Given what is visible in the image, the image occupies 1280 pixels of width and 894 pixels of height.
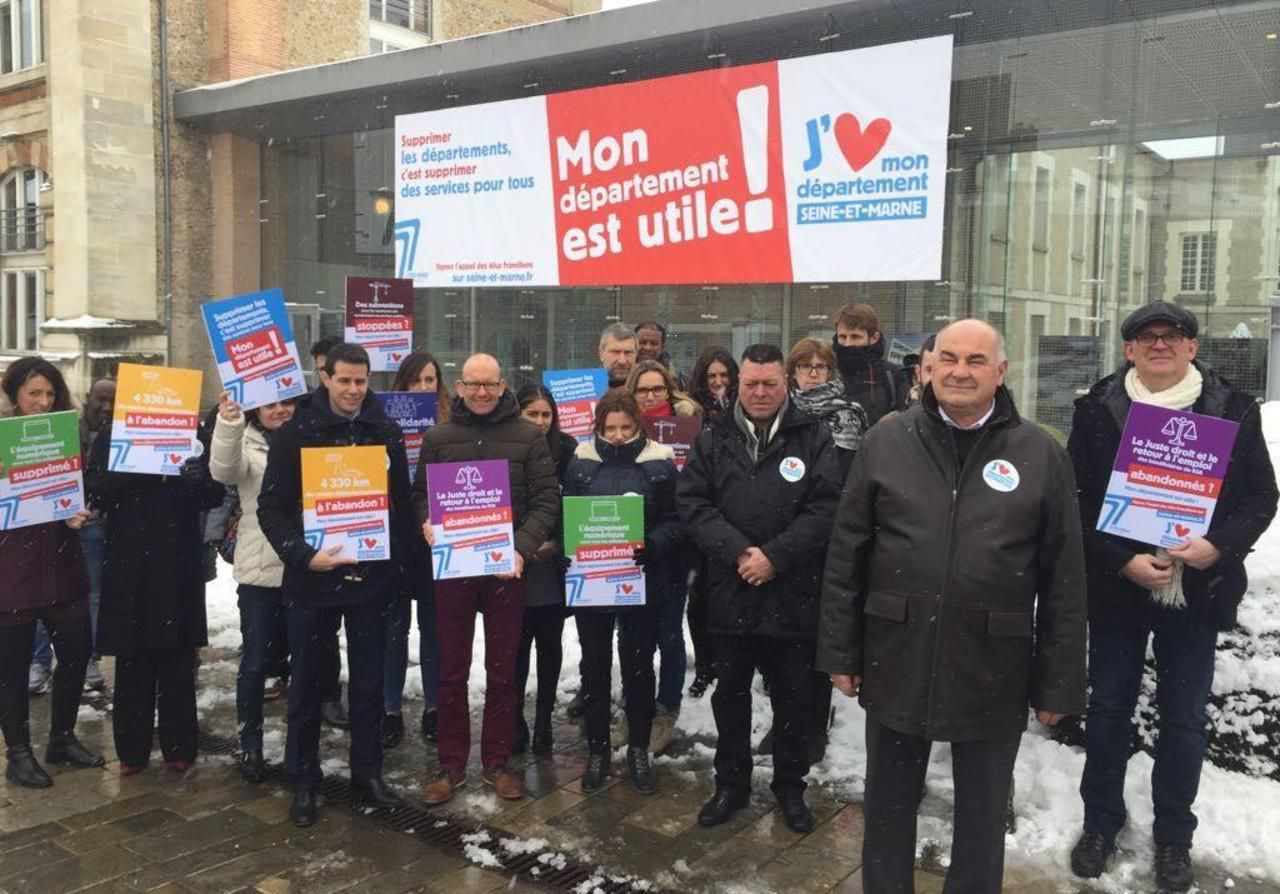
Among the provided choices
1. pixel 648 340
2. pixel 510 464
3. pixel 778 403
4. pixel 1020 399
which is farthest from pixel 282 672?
pixel 1020 399

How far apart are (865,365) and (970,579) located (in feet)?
9.17

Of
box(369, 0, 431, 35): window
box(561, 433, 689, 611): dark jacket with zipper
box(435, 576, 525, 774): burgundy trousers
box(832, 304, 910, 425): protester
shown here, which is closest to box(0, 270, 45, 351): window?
box(369, 0, 431, 35): window

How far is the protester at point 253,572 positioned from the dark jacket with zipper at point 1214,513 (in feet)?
12.7

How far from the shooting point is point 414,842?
14.7 feet

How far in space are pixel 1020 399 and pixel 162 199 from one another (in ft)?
51.5

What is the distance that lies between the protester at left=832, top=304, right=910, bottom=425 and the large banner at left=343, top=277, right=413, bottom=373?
3347mm

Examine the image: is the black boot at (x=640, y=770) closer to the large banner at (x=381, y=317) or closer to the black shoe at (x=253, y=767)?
the black shoe at (x=253, y=767)

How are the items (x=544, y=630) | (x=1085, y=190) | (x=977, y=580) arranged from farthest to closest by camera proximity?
(x=1085, y=190), (x=544, y=630), (x=977, y=580)

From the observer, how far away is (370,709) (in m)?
4.91

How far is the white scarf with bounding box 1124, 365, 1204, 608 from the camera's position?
12.7 ft

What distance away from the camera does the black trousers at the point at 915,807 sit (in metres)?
3.27

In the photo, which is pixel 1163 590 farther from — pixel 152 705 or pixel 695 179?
pixel 695 179

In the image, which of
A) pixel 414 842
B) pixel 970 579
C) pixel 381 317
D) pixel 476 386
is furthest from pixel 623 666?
pixel 381 317

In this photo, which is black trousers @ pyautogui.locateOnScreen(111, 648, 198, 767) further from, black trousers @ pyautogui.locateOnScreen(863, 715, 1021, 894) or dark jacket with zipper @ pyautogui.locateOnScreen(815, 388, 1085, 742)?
dark jacket with zipper @ pyautogui.locateOnScreen(815, 388, 1085, 742)
